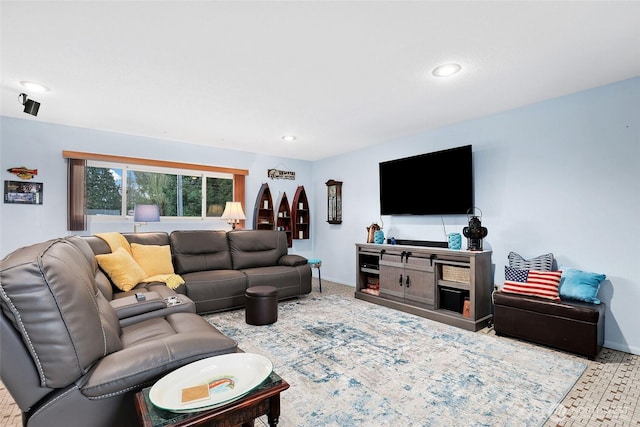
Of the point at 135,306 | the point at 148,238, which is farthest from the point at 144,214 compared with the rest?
the point at 135,306

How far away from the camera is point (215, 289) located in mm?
3762

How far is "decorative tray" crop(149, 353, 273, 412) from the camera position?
1125mm

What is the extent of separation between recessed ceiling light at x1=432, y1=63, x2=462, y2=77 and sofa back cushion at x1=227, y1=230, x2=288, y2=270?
3273 mm

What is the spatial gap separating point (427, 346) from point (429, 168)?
229 centimetres

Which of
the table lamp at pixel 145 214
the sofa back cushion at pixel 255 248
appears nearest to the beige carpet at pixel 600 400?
the table lamp at pixel 145 214

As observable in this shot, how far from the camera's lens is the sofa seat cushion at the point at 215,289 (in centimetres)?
365

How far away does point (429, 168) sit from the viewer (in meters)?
4.17

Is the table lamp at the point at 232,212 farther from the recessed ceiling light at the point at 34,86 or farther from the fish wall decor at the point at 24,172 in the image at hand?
the recessed ceiling light at the point at 34,86

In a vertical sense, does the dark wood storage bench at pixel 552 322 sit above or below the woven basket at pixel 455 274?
below

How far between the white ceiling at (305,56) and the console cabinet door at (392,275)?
177cm

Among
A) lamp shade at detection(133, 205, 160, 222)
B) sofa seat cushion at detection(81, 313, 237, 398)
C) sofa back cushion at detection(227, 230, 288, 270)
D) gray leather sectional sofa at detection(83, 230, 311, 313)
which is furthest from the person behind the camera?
sofa back cushion at detection(227, 230, 288, 270)

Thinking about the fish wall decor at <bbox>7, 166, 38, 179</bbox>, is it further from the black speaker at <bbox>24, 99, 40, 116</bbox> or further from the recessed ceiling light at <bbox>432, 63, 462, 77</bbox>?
the recessed ceiling light at <bbox>432, 63, 462, 77</bbox>

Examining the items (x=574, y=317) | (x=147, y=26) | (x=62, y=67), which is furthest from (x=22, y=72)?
(x=574, y=317)

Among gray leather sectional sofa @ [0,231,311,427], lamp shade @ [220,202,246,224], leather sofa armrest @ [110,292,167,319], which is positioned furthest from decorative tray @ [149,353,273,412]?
lamp shade @ [220,202,246,224]
